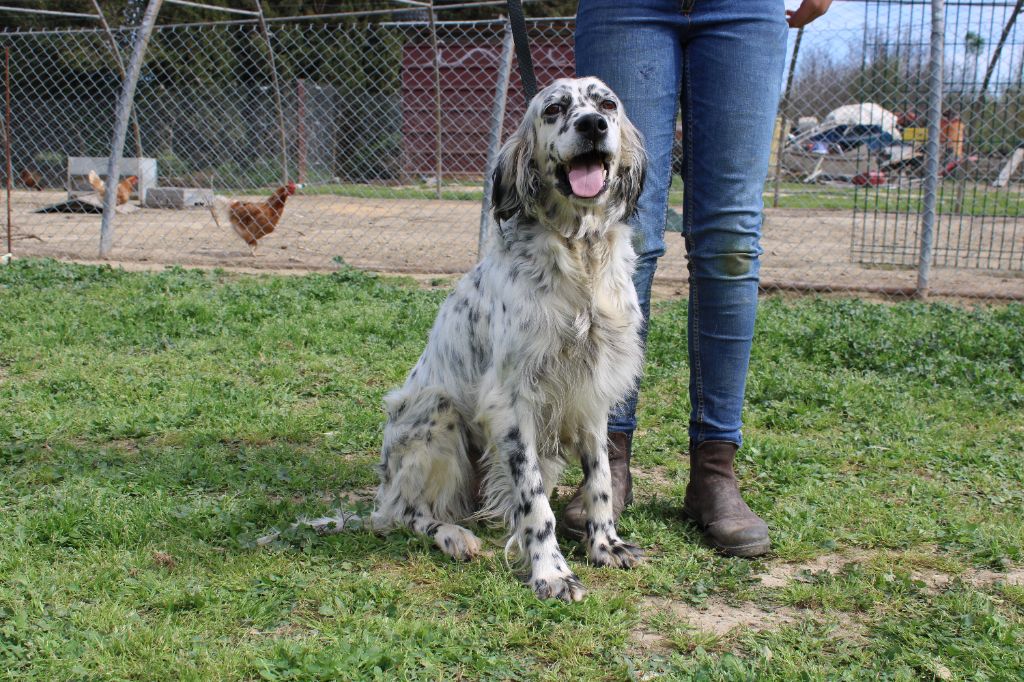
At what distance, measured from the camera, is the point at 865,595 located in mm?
2402

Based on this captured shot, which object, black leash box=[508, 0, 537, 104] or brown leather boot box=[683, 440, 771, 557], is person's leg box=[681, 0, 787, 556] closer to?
brown leather boot box=[683, 440, 771, 557]

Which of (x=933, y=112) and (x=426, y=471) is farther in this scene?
(x=933, y=112)

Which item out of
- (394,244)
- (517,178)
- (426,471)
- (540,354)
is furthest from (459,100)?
(540,354)

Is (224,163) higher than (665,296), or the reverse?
(224,163)

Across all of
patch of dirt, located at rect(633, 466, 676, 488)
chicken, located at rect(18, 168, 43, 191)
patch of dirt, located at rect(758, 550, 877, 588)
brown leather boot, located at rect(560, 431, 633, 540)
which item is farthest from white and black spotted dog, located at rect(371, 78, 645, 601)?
chicken, located at rect(18, 168, 43, 191)

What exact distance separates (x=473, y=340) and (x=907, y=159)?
6364 millimetres

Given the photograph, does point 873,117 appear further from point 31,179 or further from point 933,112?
point 31,179

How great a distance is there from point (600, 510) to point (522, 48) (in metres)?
1.48

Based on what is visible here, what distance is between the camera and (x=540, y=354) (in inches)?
A: 102

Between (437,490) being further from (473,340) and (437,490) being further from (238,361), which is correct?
(238,361)

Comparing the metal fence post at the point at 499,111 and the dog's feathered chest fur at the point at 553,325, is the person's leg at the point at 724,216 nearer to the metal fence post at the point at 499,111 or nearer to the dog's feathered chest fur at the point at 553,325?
the dog's feathered chest fur at the point at 553,325

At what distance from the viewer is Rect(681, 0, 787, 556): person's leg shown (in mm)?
2717

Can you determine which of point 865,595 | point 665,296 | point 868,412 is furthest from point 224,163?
point 865,595

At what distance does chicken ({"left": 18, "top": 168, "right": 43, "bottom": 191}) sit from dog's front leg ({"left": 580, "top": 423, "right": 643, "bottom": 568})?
15.1 m
